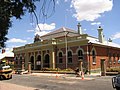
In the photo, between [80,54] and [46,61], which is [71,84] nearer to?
[80,54]

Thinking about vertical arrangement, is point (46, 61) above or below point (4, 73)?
above

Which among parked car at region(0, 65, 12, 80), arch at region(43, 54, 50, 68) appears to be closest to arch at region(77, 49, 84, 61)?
arch at region(43, 54, 50, 68)

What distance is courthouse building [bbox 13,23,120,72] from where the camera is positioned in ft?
134

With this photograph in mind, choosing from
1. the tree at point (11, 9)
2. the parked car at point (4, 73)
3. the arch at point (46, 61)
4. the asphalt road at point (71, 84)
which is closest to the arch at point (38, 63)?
the arch at point (46, 61)

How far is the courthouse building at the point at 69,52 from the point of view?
1610 inches

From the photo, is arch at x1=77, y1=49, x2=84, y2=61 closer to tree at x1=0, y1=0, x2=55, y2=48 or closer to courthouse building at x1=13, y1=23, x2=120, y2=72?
courthouse building at x1=13, y1=23, x2=120, y2=72

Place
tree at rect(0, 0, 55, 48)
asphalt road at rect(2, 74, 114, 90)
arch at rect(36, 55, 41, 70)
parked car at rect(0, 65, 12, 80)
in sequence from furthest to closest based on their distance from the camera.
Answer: arch at rect(36, 55, 41, 70) → parked car at rect(0, 65, 12, 80) → asphalt road at rect(2, 74, 114, 90) → tree at rect(0, 0, 55, 48)

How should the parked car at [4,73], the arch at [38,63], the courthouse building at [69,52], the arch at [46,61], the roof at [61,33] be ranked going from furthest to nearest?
1. the roof at [61,33]
2. the arch at [38,63]
3. the arch at [46,61]
4. the courthouse building at [69,52]
5. the parked car at [4,73]

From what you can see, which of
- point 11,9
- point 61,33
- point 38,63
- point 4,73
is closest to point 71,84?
point 4,73

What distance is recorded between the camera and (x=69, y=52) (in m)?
43.5

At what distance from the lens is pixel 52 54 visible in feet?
149

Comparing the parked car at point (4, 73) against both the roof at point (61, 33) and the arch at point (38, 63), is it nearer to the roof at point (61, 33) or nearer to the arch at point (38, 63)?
the arch at point (38, 63)

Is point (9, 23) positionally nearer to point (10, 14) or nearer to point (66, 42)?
point (10, 14)

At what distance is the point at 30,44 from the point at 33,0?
47.5 m
